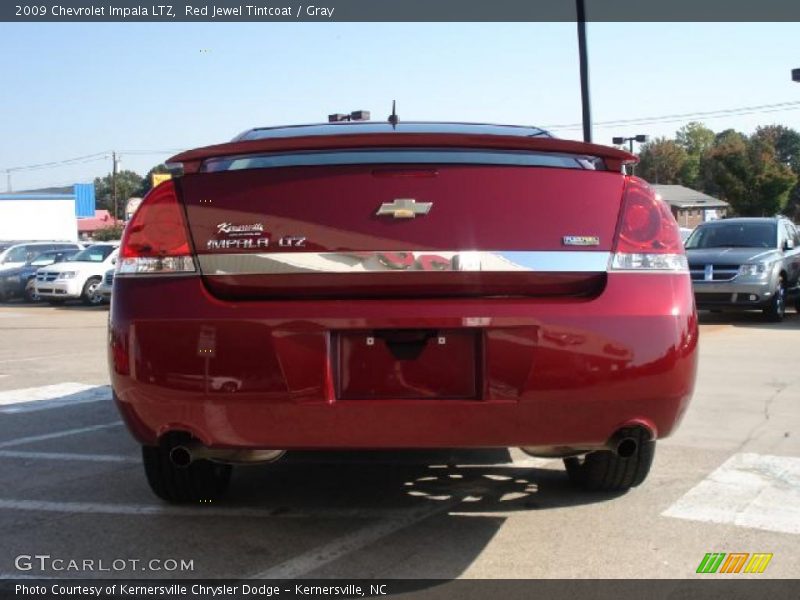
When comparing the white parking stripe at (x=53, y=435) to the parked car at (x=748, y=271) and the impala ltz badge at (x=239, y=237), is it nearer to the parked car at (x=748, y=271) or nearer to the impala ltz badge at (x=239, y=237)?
the impala ltz badge at (x=239, y=237)

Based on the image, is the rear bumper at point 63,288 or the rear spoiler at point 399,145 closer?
the rear spoiler at point 399,145

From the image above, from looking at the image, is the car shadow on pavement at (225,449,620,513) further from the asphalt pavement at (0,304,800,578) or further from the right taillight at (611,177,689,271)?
the right taillight at (611,177,689,271)

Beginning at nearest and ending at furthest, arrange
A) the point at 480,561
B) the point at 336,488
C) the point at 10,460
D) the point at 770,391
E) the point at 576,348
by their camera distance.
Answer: the point at 576,348 < the point at 480,561 < the point at 336,488 < the point at 10,460 < the point at 770,391

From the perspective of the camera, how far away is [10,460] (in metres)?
5.02

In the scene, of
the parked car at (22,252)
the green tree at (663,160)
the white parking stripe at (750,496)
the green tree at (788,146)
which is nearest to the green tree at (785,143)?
the green tree at (788,146)

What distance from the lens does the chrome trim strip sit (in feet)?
9.88

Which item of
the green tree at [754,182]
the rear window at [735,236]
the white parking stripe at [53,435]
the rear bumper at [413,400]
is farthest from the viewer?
the green tree at [754,182]

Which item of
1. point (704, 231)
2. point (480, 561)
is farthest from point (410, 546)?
point (704, 231)

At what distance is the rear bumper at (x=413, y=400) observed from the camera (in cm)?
297

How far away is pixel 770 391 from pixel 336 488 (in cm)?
432

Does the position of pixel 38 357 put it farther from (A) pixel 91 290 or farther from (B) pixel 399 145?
(A) pixel 91 290

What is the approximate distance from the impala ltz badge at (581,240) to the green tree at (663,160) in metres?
96.4

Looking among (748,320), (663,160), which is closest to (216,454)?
(748,320)

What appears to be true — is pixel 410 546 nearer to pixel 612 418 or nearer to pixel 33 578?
pixel 612 418
